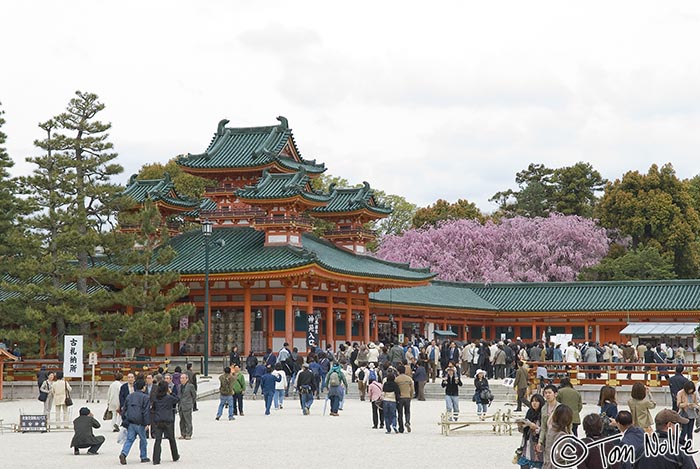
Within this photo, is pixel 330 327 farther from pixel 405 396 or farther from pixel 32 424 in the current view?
pixel 32 424

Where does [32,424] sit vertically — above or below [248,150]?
below

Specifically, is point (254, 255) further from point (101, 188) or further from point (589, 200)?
point (589, 200)

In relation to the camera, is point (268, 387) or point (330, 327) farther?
point (330, 327)

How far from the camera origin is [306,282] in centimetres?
4928

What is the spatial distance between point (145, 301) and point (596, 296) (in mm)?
31735

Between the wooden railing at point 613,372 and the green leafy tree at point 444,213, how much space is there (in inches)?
2037

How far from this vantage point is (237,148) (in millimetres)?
55875

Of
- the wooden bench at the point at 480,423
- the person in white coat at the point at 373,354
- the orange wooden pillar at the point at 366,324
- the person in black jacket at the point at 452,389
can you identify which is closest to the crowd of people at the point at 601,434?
the wooden bench at the point at 480,423

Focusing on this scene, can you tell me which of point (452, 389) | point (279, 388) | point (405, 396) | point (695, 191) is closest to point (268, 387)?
point (279, 388)

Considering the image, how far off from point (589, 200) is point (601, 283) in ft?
85.3

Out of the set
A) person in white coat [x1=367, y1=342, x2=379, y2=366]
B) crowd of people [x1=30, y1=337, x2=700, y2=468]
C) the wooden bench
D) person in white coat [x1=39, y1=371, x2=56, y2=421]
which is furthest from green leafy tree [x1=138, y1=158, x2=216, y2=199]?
the wooden bench

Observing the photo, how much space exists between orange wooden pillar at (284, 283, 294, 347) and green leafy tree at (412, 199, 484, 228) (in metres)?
43.3

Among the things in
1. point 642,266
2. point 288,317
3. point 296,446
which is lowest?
point 296,446

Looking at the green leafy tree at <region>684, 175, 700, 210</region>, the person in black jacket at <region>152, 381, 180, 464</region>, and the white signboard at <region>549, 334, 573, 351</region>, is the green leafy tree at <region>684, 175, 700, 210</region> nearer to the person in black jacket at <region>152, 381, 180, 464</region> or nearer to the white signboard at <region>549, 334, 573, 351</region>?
the white signboard at <region>549, 334, 573, 351</region>
